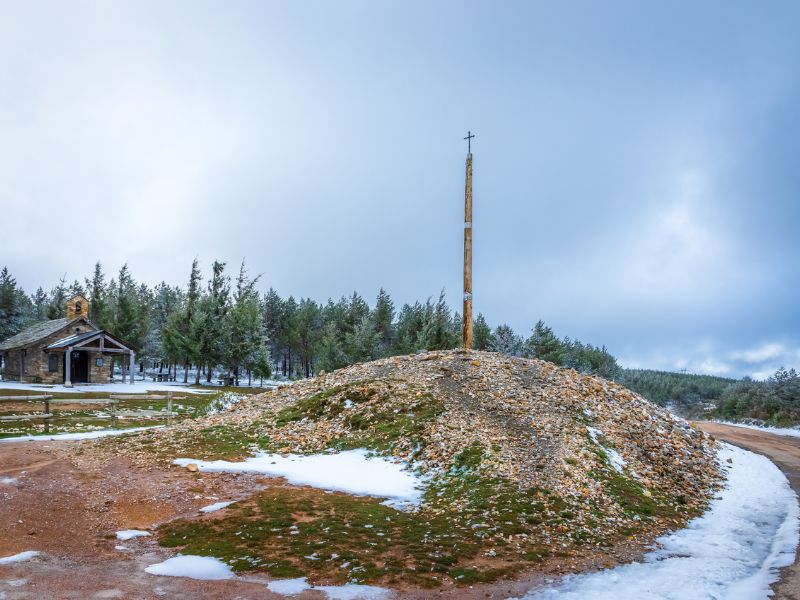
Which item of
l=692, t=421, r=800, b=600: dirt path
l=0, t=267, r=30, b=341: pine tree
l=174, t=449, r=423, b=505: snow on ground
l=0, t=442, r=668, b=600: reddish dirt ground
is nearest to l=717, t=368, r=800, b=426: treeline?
l=692, t=421, r=800, b=600: dirt path

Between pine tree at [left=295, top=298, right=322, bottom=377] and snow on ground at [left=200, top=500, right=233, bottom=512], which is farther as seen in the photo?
pine tree at [left=295, top=298, right=322, bottom=377]

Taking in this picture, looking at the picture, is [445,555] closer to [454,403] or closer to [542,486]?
[542,486]

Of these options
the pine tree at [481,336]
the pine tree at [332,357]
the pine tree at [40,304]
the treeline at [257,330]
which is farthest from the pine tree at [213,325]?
the pine tree at [40,304]

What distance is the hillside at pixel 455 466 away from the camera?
741 cm

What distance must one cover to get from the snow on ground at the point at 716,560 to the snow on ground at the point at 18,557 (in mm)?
6918

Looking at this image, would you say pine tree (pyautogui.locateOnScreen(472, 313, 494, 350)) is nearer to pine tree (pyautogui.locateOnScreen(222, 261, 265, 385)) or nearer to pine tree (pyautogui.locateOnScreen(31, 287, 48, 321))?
pine tree (pyautogui.locateOnScreen(222, 261, 265, 385))

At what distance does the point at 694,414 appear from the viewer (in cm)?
4066

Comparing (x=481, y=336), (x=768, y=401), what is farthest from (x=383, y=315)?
(x=768, y=401)

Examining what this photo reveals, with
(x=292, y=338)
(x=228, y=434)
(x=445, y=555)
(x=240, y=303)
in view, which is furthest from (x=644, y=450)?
(x=292, y=338)

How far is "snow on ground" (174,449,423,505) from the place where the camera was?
11047mm

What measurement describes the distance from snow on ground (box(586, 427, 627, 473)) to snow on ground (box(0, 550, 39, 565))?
1161cm

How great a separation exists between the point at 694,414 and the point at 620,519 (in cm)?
3753

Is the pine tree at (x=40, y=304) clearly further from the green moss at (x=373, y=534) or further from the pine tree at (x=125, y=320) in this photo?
the green moss at (x=373, y=534)

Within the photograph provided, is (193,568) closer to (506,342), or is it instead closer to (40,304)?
(506,342)
